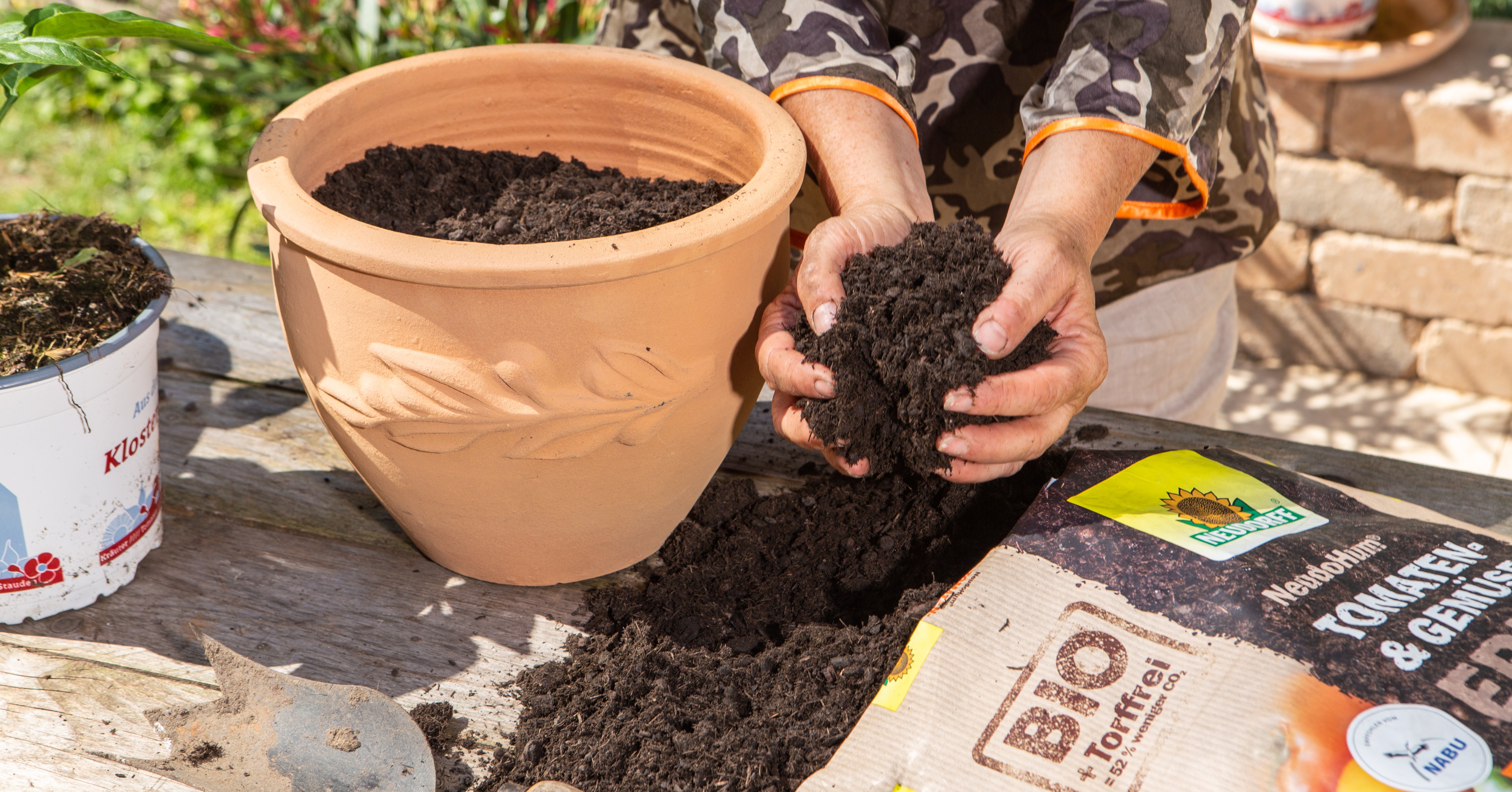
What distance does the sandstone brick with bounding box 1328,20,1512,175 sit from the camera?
2531 millimetres

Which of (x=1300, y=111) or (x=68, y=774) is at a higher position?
(x=68, y=774)

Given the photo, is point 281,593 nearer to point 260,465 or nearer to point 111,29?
point 260,465

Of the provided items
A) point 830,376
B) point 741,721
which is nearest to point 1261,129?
point 830,376

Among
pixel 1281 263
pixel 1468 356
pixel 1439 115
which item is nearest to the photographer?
pixel 1439 115

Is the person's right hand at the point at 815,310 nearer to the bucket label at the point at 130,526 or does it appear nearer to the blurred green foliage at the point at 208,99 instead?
the bucket label at the point at 130,526

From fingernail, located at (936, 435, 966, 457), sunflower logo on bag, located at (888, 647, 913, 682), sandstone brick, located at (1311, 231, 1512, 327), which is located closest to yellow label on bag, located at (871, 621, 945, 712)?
sunflower logo on bag, located at (888, 647, 913, 682)

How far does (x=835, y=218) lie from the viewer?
3.41 ft

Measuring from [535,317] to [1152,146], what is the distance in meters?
0.67

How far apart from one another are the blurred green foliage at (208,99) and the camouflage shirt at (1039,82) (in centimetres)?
145

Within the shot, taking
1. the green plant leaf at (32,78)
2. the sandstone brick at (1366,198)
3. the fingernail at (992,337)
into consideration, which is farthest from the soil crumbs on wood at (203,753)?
the sandstone brick at (1366,198)

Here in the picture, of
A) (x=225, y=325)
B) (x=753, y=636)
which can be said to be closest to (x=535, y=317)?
(x=753, y=636)

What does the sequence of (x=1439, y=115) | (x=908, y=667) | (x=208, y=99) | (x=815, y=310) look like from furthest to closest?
(x=208, y=99)
(x=1439, y=115)
(x=815, y=310)
(x=908, y=667)

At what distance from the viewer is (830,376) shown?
3.10 feet

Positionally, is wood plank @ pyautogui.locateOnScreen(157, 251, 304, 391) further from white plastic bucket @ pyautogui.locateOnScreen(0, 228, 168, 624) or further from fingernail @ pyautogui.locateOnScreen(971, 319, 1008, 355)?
fingernail @ pyautogui.locateOnScreen(971, 319, 1008, 355)
